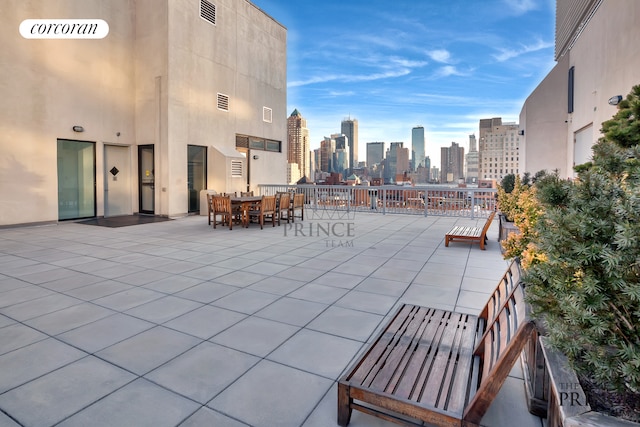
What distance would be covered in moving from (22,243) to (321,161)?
76.1m

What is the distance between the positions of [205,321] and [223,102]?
11521 mm

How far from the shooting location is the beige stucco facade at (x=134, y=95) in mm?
8750

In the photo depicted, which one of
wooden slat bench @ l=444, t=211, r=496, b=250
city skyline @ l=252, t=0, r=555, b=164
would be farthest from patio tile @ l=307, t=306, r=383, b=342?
city skyline @ l=252, t=0, r=555, b=164

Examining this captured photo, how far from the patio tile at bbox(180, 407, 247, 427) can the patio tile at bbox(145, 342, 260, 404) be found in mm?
120

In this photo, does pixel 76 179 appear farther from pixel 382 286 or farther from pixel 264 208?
pixel 382 286

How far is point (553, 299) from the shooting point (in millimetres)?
1536

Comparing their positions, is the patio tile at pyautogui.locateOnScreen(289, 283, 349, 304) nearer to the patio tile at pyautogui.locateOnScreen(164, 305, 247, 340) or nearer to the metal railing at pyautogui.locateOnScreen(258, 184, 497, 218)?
the patio tile at pyautogui.locateOnScreen(164, 305, 247, 340)

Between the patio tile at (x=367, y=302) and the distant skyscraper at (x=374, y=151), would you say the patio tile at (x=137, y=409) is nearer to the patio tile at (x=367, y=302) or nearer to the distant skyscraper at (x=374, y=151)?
the patio tile at (x=367, y=302)

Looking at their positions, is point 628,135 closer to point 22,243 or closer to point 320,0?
point 22,243

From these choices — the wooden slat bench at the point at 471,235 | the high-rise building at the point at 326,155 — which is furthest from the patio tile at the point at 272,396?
the high-rise building at the point at 326,155

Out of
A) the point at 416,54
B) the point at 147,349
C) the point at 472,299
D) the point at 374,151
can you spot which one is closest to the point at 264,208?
the point at 472,299

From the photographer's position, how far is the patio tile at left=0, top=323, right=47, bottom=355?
269 centimetres

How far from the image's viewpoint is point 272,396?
2.09 meters

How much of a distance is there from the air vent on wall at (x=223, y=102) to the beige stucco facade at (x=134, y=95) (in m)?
0.14
